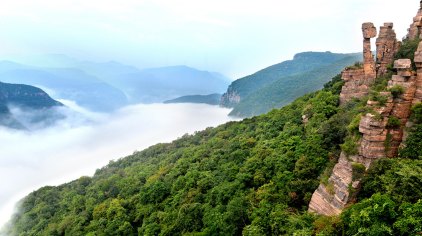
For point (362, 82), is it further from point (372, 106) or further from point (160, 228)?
point (160, 228)

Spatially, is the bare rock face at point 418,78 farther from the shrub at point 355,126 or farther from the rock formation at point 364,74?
the rock formation at point 364,74

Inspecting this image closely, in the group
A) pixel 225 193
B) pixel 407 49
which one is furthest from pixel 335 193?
pixel 407 49

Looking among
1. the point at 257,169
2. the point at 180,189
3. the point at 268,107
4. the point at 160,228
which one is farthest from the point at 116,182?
the point at 268,107

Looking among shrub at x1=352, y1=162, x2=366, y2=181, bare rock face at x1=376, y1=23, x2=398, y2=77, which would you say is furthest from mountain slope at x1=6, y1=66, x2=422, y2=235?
bare rock face at x1=376, y1=23, x2=398, y2=77

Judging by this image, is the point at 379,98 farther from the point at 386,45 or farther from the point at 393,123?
the point at 386,45

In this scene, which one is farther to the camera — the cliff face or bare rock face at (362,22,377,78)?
bare rock face at (362,22,377,78)

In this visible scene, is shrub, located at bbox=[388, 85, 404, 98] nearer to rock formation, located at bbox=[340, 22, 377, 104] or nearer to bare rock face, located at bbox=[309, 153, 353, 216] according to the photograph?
bare rock face, located at bbox=[309, 153, 353, 216]

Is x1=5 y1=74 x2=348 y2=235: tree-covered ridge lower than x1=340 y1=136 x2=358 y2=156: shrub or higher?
lower

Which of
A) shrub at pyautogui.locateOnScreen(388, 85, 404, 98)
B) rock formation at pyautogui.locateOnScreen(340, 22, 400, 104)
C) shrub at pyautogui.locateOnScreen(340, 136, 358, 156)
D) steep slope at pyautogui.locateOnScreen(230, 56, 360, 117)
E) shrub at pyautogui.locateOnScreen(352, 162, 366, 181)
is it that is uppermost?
rock formation at pyautogui.locateOnScreen(340, 22, 400, 104)
